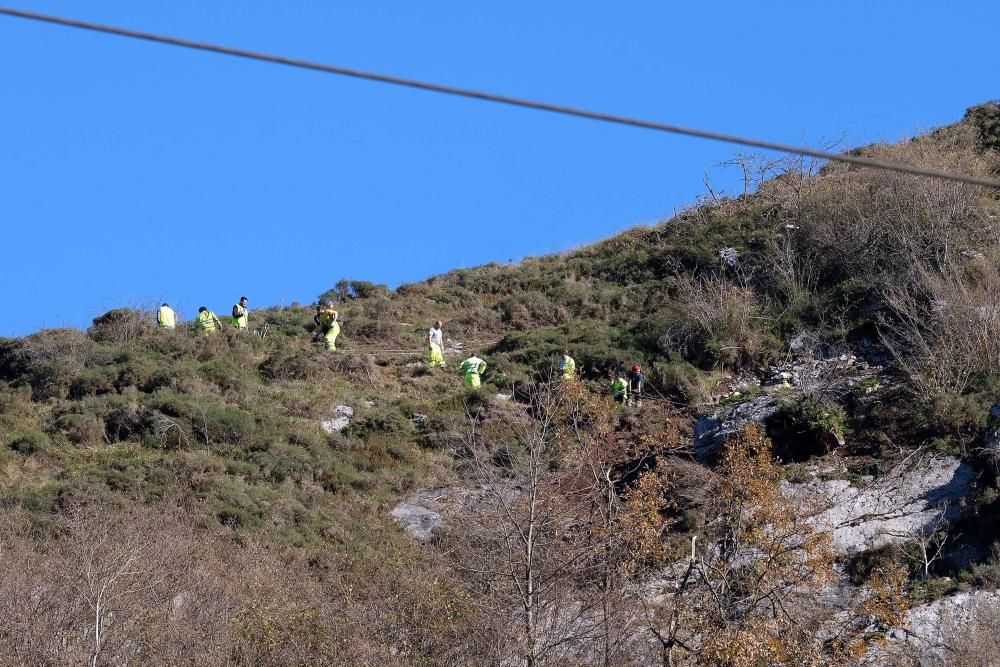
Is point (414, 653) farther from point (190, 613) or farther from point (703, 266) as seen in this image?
point (703, 266)

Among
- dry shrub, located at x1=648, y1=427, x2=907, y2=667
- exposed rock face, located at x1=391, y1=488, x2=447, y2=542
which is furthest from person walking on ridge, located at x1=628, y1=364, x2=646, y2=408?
dry shrub, located at x1=648, y1=427, x2=907, y2=667

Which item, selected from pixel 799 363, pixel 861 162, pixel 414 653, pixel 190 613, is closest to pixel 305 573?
pixel 190 613

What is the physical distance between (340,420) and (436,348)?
388 centimetres

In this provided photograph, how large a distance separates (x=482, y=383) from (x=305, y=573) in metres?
12.7

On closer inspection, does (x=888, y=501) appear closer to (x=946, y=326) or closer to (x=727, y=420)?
(x=727, y=420)

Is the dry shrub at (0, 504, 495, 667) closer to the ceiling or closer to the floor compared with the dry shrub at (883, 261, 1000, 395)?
closer to the floor

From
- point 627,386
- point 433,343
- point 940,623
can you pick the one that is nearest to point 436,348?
point 433,343

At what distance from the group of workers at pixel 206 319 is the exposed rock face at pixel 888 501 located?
18260mm

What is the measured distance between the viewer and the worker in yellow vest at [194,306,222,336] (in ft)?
124

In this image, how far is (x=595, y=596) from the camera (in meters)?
17.9

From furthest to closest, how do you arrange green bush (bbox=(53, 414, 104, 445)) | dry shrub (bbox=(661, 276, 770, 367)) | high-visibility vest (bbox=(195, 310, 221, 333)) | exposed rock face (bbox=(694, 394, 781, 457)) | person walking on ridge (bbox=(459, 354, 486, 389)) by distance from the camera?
high-visibility vest (bbox=(195, 310, 221, 333)) < person walking on ridge (bbox=(459, 354, 486, 389)) < dry shrub (bbox=(661, 276, 770, 367)) < green bush (bbox=(53, 414, 104, 445)) < exposed rock face (bbox=(694, 394, 781, 457))

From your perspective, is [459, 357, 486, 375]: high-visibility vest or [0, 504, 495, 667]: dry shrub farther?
[459, 357, 486, 375]: high-visibility vest

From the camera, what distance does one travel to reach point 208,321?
38.4m

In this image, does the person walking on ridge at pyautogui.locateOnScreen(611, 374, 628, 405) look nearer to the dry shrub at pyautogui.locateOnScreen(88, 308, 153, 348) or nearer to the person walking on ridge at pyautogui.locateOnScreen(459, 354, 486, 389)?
the person walking on ridge at pyautogui.locateOnScreen(459, 354, 486, 389)
